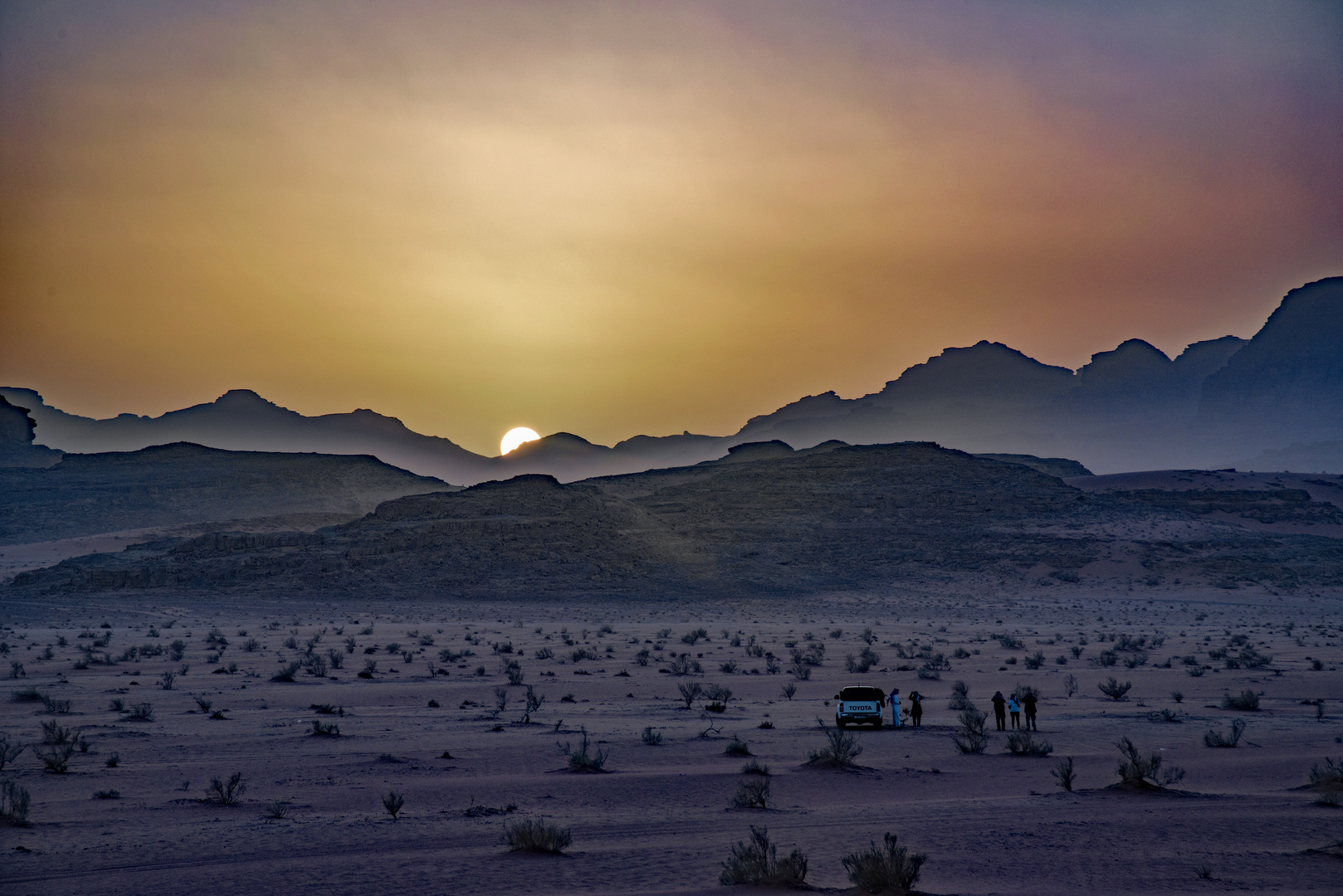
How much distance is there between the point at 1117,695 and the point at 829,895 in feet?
57.8

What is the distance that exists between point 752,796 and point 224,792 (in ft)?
22.3

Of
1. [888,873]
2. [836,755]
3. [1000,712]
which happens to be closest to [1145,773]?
[836,755]

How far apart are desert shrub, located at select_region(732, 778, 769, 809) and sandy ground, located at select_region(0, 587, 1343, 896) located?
0.29m

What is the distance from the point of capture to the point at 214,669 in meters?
27.8

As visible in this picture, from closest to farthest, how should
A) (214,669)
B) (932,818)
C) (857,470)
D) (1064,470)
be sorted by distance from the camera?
(932,818) → (214,669) → (857,470) → (1064,470)

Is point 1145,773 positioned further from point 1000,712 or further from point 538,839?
point 538,839

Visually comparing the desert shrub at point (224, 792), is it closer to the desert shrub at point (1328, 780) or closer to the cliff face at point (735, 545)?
the desert shrub at point (1328, 780)

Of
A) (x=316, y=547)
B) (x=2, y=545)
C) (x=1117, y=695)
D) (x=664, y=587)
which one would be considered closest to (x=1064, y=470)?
(x=664, y=587)

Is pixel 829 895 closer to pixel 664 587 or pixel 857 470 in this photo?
pixel 664 587

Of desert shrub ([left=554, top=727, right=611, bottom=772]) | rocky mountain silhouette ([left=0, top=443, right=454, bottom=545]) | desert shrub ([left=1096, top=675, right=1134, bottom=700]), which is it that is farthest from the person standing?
rocky mountain silhouette ([left=0, top=443, right=454, bottom=545])

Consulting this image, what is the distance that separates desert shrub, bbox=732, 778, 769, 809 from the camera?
11.9 metres

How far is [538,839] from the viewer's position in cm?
970

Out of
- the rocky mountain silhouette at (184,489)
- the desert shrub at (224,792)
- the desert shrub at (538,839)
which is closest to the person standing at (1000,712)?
the desert shrub at (538,839)

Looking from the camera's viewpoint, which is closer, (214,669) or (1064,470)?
(214,669)
